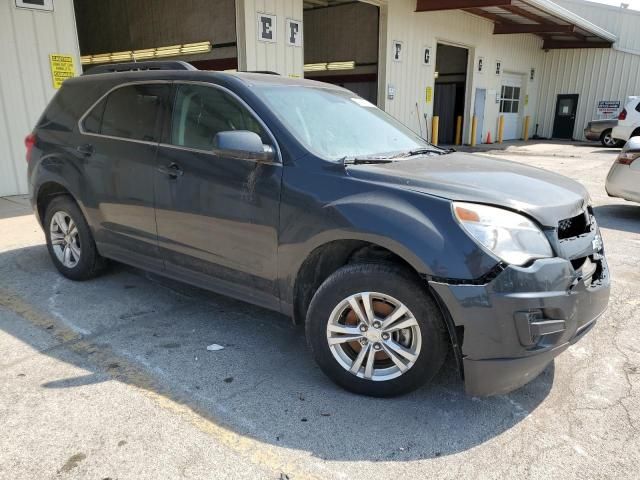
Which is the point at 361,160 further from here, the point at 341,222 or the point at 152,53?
the point at 152,53

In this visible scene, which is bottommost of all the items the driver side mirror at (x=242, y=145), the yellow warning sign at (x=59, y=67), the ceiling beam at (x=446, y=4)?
the driver side mirror at (x=242, y=145)

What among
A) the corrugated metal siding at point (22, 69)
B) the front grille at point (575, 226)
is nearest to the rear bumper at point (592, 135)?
the corrugated metal siding at point (22, 69)

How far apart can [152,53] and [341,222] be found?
1458 cm

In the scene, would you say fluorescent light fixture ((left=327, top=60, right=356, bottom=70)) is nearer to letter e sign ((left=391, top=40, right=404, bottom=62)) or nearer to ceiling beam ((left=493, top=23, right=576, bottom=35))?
letter e sign ((left=391, top=40, right=404, bottom=62))

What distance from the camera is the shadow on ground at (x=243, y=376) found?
2.66 m

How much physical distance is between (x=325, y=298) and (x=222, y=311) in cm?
150

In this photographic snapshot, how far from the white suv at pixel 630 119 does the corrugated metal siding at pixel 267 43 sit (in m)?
13.0

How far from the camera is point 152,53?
1530 centimetres

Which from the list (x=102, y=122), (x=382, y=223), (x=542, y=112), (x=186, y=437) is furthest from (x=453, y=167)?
(x=542, y=112)

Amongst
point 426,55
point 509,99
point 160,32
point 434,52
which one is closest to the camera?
point 160,32

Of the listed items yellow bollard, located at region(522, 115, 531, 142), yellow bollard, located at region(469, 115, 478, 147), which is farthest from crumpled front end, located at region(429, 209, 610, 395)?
yellow bollard, located at region(522, 115, 531, 142)

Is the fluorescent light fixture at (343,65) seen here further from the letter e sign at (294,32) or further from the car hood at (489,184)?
the car hood at (489,184)

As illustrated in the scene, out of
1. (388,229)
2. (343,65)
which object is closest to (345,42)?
(343,65)

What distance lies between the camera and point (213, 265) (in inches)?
140
